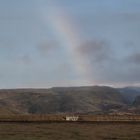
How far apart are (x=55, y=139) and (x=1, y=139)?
24.8ft

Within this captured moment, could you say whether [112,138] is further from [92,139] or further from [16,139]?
[16,139]

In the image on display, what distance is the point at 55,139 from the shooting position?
65062mm

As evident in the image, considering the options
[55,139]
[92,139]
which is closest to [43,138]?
[55,139]

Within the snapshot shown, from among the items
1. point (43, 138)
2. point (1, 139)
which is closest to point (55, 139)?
point (43, 138)

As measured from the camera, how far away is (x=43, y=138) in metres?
65.9

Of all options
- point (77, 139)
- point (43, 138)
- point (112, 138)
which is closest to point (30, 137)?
point (43, 138)

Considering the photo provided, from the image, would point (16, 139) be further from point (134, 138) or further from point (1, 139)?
point (134, 138)

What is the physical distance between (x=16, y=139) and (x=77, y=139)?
8.56 meters

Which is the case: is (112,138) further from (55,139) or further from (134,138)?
(55,139)

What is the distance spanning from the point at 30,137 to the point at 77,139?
6.92 metres

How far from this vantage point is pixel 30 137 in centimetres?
6712

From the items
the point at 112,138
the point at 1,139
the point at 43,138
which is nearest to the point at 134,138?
the point at 112,138

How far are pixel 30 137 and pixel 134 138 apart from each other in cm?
1495

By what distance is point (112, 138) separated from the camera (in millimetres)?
66312
